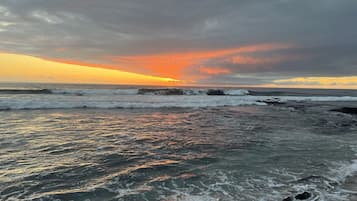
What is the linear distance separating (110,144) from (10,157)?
2997 mm

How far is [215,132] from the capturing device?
12.1 m

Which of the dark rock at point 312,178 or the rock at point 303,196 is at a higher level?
the rock at point 303,196

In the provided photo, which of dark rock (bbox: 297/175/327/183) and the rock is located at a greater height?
the rock

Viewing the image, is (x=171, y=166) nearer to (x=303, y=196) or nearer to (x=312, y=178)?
(x=303, y=196)

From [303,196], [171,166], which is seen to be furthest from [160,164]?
[303,196]

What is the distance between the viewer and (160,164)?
6910 millimetres

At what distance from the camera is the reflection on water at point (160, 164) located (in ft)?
16.7

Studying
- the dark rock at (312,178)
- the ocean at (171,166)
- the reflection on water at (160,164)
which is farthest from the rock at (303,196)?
the dark rock at (312,178)

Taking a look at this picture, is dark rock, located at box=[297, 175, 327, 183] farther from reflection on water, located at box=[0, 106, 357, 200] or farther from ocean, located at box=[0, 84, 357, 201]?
reflection on water, located at box=[0, 106, 357, 200]

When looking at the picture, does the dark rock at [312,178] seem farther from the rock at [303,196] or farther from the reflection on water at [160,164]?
the rock at [303,196]

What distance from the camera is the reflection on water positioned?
16.7ft

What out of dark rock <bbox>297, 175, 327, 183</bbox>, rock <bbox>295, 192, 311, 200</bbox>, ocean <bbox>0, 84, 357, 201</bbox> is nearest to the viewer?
rock <bbox>295, 192, 311, 200</bbox>

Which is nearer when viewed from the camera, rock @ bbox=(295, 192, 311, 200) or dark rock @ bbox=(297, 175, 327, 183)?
rock @ bbox=(295, 192, 311, 200)

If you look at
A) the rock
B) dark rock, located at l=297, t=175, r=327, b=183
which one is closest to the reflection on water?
dark rock, located at l=297, t=175, r=327, b=183
